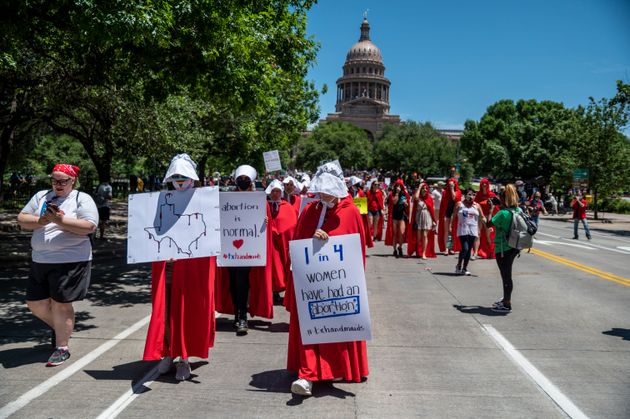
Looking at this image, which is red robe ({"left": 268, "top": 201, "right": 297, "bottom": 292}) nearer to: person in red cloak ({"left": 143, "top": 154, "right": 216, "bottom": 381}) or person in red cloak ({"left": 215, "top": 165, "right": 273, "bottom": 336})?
person in red cloak ({"left": 215, "top": 165, "right": 273, "bottom": 336})

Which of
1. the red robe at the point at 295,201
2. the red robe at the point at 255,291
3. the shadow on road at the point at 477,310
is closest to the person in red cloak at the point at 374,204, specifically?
the red robe at the point at 295,201

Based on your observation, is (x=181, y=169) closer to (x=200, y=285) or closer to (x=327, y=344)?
(x=200, y=285)

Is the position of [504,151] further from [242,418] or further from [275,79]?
[242,418]

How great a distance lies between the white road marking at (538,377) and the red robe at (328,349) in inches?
62.9

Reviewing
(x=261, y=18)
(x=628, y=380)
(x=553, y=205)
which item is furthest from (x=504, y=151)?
(x=628, y=380)

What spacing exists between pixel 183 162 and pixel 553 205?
122ft

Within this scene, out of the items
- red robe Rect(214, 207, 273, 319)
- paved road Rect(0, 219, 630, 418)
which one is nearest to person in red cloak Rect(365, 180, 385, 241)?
paved road Rect(0, 219, 630, 418)

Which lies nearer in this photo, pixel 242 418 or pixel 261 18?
pixel 242 418

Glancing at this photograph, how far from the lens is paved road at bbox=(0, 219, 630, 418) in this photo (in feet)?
14.7

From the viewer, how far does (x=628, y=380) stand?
17.0 ft


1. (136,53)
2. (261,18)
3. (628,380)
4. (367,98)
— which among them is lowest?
(628,380)

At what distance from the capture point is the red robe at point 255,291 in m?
7.13

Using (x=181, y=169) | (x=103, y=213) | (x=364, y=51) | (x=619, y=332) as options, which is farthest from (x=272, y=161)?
(x=364, y=51)

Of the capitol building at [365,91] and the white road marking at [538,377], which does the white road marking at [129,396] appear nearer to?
the white road marking at [538,377]
